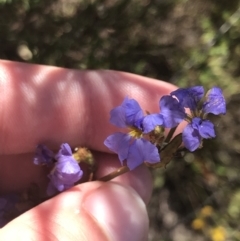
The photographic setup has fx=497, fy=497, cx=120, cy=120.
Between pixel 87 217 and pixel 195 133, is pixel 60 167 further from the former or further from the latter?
pixel 195 133

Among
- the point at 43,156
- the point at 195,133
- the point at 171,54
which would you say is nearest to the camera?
the point at 195,133

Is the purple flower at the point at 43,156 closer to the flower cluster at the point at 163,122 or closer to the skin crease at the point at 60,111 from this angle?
the skin crease at the point at 60,111

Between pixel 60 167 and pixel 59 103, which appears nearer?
pixel 60 167

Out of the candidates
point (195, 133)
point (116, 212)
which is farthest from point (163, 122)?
point (116, 212)

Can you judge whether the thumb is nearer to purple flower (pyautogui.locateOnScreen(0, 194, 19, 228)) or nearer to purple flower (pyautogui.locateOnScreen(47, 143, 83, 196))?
purple flower (pyautogui.locateOnScreen(47, 143, 83, 196))

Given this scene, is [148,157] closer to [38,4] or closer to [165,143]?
[165,143]

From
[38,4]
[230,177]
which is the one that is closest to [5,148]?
[38,4]

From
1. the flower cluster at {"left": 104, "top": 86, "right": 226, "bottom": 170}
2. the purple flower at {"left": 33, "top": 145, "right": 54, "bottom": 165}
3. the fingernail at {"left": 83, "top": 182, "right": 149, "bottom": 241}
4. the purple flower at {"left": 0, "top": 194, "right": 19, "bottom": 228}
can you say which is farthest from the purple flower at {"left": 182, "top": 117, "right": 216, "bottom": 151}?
the purple flower at {"left": 0, "top": 194, "right": 19, "bottom": 228}
